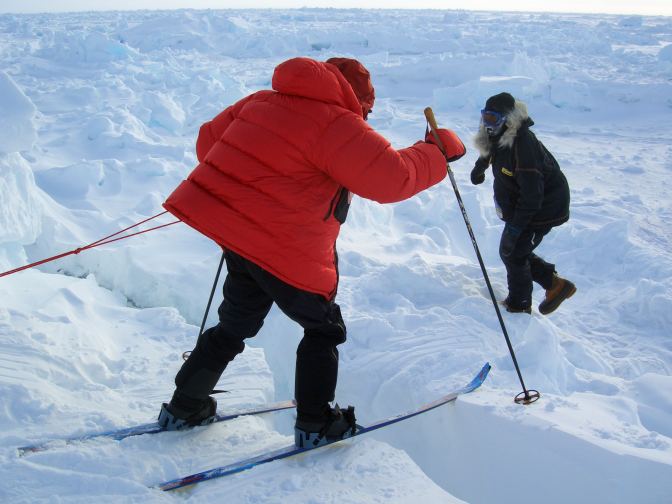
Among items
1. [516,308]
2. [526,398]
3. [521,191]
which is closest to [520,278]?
[516,308]

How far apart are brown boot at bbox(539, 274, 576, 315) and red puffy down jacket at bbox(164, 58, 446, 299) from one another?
206 centimetres

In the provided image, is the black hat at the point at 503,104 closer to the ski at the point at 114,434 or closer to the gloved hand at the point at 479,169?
the gloved hand at the point at 479,169

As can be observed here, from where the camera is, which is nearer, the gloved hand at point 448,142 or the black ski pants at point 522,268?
the gloved hand at point 448,142

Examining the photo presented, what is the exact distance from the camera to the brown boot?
3260 millimetres

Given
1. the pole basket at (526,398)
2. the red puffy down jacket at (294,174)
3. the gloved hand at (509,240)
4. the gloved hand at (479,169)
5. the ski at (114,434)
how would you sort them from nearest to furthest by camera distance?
the red puffy down jacket at (294,174)
the ski at (114,434)
the pole basket at (526,398)
the gloved hand at (509,240)
the gloved hand at (479,169)

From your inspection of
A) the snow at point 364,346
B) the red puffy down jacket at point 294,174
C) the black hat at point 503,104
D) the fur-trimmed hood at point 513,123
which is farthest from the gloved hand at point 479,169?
the red puffy down jacket at point 294,174

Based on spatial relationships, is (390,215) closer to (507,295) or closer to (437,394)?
(507,295)

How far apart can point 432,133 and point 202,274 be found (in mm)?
2345

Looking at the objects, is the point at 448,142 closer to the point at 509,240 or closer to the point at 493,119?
the point at 493,119

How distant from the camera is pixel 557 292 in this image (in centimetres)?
328

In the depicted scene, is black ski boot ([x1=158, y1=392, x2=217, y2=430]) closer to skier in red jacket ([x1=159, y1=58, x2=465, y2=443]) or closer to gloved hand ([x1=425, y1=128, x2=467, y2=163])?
skier in red jacket ([x1=159, y1=58, x2=465, y2=443])

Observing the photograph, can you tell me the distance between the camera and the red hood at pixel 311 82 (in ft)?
4.65

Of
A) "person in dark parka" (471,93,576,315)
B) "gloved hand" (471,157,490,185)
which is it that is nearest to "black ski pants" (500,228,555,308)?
"person in dark parka" (471,93,576,315)

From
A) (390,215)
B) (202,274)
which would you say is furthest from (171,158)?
(202,274)
